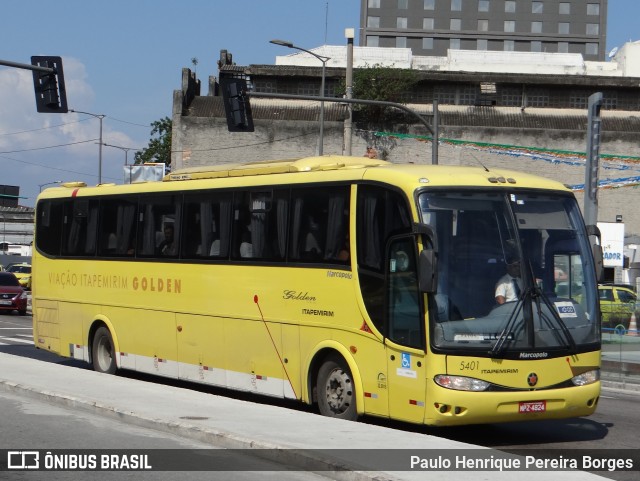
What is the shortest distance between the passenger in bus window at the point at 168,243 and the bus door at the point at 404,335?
5548mm

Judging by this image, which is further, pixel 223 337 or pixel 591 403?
pixel 223 337

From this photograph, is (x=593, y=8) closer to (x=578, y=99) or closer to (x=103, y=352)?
(x=578, y=99)

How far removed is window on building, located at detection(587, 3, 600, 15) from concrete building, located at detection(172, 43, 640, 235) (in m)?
58.7

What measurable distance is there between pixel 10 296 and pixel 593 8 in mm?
90245

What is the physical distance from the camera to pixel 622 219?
5825cm

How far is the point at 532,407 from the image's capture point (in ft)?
40.7

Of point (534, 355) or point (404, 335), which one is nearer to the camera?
point (534, 355)

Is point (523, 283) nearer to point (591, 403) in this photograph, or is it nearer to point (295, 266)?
point (591, 403)

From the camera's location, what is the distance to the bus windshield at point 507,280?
484 inches

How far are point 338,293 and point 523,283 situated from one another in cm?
245

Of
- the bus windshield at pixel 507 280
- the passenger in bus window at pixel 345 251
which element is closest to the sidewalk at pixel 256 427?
the bus windshield at pixel 507 280

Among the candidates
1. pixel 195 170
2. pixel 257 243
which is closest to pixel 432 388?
pixel 257 243

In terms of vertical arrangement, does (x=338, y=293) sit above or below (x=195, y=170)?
below

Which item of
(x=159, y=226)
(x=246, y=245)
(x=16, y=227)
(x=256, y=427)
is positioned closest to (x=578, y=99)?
(x=159, y=226)
